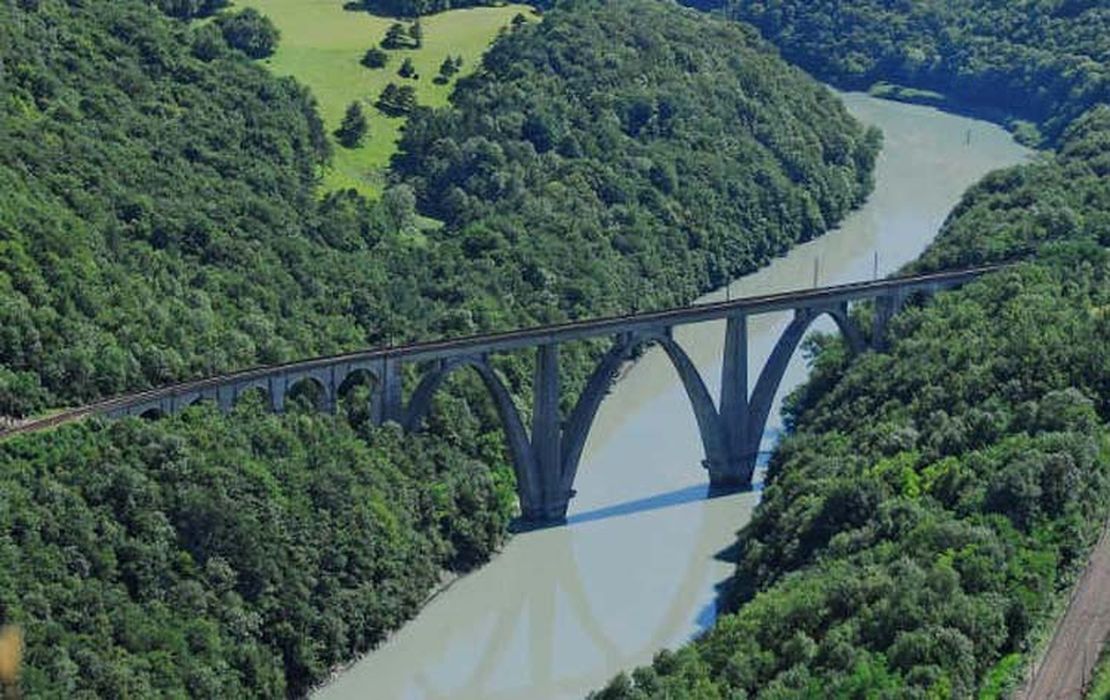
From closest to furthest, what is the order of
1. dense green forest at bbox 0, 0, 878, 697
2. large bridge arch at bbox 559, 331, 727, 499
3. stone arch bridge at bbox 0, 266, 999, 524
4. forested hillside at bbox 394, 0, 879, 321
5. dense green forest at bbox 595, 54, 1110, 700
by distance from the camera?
dense green forest at bbox 595, 54, 1110, 700 < dense green forest at bbox 0, 0, 878, 697 < stone arch bridge at bbox 0, 266, 999, 524 < large bridge arch at bbox 559, 331, 727, 499 < forested hillside at bbox 394, 0, 879, 321

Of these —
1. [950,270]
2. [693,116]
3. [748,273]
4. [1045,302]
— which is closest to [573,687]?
[1045,302]

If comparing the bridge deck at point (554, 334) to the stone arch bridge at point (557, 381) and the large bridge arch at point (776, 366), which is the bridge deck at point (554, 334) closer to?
the stone arch bridge at point (557, 381)

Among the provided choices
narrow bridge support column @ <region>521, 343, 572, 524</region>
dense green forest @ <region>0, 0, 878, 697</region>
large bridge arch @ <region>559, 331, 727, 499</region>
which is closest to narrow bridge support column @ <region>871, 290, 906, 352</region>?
large bridge arch @ <region>559, 331, 727, 499</region>

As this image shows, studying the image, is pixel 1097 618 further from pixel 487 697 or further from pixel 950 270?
pixel 950 270

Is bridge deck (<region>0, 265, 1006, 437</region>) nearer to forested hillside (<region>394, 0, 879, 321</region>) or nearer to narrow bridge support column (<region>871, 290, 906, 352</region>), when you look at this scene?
narrow bridge support column (<region>871, 290, 906, 352</region>)

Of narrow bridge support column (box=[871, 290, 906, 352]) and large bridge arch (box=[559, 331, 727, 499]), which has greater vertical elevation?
narrow bridge support column (box=[871, 290, 906, 352])

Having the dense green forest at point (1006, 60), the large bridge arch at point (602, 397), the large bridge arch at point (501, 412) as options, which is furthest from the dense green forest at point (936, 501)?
the dense green forest at point (1006, 60)
